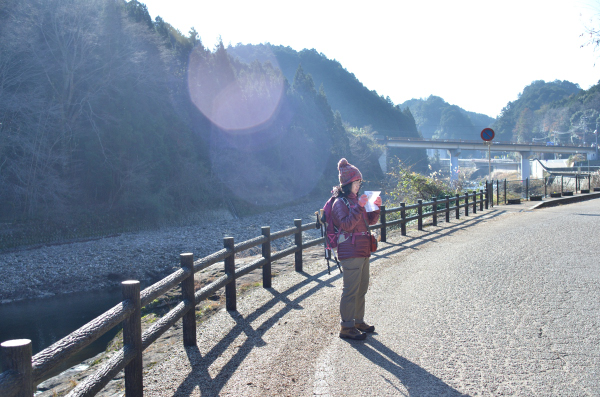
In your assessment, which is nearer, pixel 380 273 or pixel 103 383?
pixel 103 383

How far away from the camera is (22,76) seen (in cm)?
2594

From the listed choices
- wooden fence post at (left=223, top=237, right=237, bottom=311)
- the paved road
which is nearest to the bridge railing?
the paved road

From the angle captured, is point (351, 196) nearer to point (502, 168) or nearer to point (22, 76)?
point (22, 76)

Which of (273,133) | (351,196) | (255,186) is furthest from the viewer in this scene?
(273,133)

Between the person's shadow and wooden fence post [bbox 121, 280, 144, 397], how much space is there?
2.14m

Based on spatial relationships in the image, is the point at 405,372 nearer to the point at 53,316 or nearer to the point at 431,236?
the point at 431,236

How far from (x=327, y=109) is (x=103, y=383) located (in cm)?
7363

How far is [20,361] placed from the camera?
2.42 meters

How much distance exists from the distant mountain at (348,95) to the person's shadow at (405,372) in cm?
12557

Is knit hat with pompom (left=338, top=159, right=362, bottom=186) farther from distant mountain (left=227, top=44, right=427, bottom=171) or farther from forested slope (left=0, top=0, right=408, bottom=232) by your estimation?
distant mountain (left=227, top=44, right=427, bottom=171)

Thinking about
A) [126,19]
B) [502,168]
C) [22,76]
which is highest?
[126,19]

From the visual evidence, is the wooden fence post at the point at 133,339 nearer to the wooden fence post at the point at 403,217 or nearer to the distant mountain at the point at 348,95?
the wooden fence post at the point at 403,217

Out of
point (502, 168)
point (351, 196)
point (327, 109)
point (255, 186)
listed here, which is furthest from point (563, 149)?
point (351, 196)

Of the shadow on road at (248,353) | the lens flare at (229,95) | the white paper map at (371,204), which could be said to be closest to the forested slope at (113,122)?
the lens flare at (229,95)
